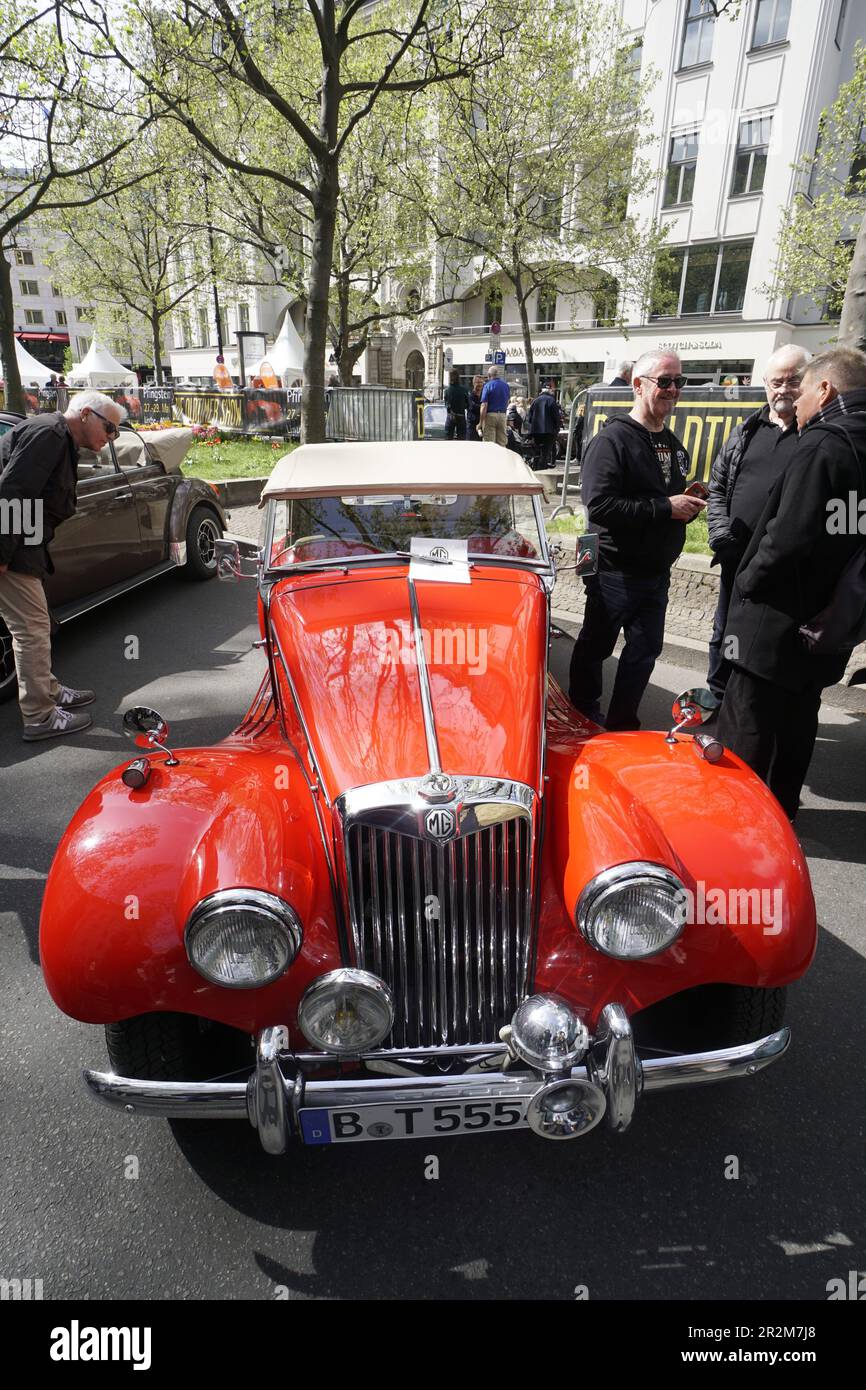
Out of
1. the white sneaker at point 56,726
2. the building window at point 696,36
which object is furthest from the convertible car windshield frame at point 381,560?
the building window at point 696,36

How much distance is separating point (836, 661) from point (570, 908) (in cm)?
187

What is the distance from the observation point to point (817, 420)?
9.50 feet

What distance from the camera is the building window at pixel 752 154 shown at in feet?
77.4

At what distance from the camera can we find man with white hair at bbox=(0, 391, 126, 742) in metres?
4.32

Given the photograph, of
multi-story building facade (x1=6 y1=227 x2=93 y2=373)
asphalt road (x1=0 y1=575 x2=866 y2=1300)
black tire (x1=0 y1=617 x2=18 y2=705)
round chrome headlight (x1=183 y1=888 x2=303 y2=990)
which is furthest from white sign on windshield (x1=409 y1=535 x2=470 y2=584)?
multi-story building facade (x1=6 y1=227 x2=93 y2=373)

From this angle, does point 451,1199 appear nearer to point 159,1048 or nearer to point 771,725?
point 159,1048

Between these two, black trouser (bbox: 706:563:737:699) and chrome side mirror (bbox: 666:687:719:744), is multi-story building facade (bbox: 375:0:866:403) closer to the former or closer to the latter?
black trouser (bbox: 706:563:737:699)

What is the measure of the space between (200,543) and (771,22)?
2719 centimetres

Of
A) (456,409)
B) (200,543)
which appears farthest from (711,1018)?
(456,409)

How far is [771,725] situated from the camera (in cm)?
326

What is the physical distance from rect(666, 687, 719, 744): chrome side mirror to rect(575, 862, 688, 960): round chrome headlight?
75 cm

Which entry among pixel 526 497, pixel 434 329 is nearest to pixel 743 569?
pixel 526 497
